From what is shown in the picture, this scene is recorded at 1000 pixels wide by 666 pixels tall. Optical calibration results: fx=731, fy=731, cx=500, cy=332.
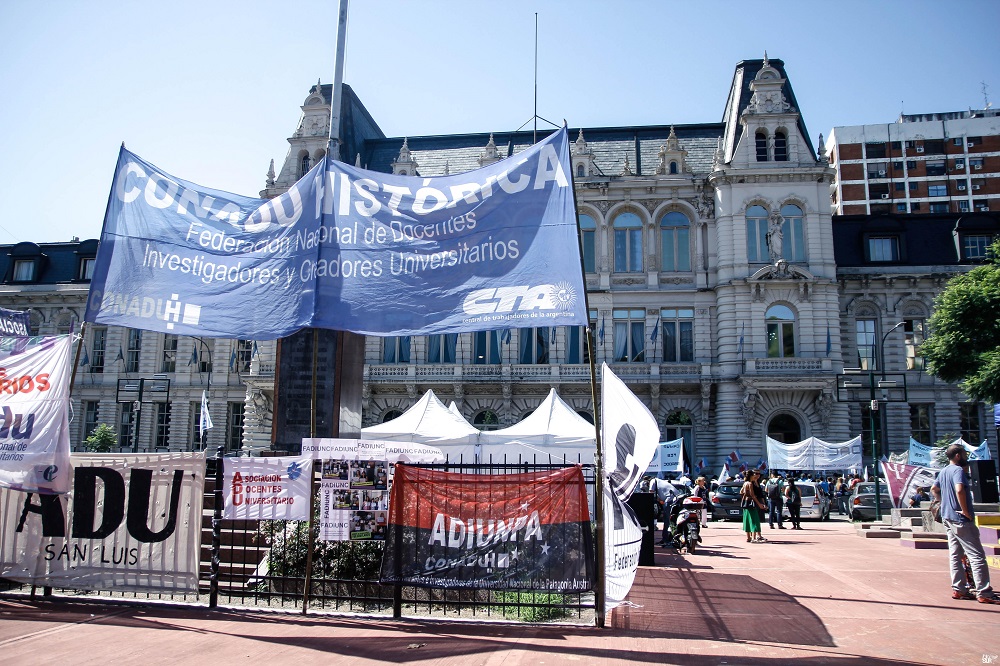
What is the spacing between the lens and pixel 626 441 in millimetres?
9867

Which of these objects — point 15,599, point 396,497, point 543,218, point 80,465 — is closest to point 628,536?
point 396,497

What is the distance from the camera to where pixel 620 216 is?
40.5 meters

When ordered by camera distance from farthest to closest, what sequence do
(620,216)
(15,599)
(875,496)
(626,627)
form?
(620,216), (875,496), (15,599), (626,627)

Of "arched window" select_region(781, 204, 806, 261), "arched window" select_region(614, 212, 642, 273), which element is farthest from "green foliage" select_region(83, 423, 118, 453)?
"arched window" select_region(781, 204, 806, 261)

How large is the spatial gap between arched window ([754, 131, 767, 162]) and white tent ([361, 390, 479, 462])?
2425cm

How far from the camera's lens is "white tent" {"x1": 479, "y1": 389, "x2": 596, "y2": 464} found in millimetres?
20250

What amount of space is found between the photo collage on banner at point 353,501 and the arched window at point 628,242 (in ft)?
105

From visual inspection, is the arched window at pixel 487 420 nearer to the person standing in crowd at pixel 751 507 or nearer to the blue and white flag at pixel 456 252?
the person standing in crowd at pixel 751 507

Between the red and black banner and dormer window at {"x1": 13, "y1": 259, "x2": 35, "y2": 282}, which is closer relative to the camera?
the red and black banner

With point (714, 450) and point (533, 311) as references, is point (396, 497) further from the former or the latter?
point (714, 450)

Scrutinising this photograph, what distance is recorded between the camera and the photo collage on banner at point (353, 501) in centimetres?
962

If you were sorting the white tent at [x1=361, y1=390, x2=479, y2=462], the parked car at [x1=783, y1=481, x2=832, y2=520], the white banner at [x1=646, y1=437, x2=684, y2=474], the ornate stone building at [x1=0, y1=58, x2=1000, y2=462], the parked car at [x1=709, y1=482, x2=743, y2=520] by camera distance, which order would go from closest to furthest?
the white tent at [x1=361, y1=390, x2=479, y2=462], the white banner at [x1=646, y1=437, x2=684, y2=474], the parked car at [x1=783, y1=481, x2=832, y2=520], the parked car at [x1=709, y1=482, x2=743, y2=520], the ornate stone building at [x1=0, y1=58, x2=1000, y2=462]

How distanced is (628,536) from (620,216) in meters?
32.4

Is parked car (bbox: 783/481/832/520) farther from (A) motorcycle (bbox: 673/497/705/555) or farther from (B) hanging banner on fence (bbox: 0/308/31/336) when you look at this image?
(B) hanging banner on fence (bbox: 0/308/31/336)
